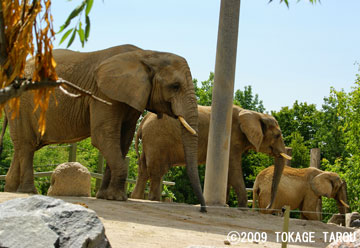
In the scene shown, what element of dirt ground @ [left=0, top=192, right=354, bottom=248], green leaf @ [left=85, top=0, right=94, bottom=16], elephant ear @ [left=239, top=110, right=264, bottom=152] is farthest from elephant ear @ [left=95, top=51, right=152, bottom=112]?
green leaf @ [left=85, top=0, right=94, bottom=16]

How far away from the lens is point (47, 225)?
5438 millimetres

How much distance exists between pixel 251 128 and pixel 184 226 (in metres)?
6.75

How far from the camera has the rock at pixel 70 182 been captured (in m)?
11.1

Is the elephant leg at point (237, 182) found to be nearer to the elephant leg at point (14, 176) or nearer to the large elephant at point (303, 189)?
the large elephant at point (303, 189)

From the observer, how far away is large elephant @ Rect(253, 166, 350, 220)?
18391 millimetres

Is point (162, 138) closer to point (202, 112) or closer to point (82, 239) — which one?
point (202, 112)

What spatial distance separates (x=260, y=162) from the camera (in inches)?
1436

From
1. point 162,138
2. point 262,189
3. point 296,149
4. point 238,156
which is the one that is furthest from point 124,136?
point 296,149

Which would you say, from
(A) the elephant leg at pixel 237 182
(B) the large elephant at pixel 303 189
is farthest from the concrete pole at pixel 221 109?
(B) the large elephant at pixel 303 189

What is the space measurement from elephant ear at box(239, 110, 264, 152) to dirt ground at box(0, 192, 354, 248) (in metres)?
3.76

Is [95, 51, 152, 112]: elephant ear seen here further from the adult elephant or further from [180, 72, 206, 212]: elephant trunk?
[180, 72, 206, 212]: elephant trunk

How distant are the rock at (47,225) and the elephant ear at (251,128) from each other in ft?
30.2

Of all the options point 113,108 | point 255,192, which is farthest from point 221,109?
point 255,192

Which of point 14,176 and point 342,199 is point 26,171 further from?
point 342,199
